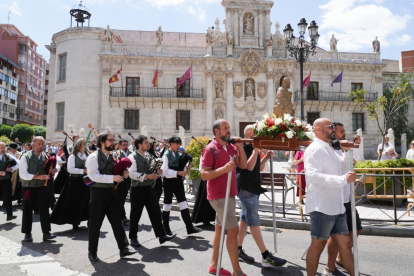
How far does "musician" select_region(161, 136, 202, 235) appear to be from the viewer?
6304mm

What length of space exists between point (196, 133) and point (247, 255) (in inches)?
1033

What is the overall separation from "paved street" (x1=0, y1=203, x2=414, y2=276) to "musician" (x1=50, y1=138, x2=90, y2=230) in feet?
1.06

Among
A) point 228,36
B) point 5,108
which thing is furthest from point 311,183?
point 5,108

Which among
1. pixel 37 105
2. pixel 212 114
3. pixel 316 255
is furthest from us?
pixel 37 105

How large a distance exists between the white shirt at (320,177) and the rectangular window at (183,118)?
2762 centimetres

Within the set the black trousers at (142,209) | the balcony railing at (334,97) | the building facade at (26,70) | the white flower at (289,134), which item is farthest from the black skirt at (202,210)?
the building facade at (26,70)

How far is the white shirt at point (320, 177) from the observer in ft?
11.3

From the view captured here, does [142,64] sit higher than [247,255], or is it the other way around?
[142,64]

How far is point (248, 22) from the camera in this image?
104ft

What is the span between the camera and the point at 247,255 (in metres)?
4.80

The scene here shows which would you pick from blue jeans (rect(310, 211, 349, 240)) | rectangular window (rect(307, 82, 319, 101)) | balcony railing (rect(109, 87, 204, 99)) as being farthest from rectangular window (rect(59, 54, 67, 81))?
blue jeans (rect(310, 211, 349, 240))

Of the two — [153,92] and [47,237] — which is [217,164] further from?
[153,92]

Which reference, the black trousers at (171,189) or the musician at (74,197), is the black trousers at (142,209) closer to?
the black trousers at (171,189)

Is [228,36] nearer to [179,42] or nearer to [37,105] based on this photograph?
[179,42]
